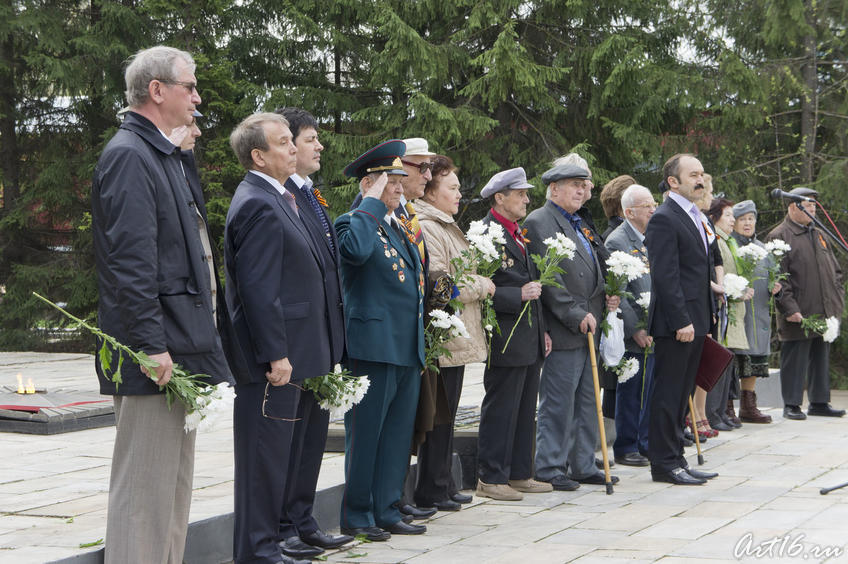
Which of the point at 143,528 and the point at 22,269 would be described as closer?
the point at 143,528

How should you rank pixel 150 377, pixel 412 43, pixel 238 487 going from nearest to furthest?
pixel 150 377, pixel 238 487, pixel 412 43

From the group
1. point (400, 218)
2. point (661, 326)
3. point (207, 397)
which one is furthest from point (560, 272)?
point (207, 397)

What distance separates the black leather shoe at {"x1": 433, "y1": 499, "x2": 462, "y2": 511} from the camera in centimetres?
631

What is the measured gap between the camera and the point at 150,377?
3.74 m

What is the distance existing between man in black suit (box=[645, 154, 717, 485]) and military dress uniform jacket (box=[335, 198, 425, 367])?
6.95ft

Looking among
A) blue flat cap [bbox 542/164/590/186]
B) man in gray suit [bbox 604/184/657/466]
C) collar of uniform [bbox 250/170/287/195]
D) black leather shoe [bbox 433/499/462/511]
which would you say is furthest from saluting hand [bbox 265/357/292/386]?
man in gray suit [bbox 604/184/657/466]

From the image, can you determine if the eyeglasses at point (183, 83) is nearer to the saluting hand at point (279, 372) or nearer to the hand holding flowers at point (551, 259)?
the saluting hand at point (279, 372)

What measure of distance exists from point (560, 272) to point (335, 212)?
964 cm

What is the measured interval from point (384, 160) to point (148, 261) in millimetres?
2099

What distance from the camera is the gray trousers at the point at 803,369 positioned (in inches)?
424

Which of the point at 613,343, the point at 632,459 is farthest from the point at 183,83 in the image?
the point at 632,459

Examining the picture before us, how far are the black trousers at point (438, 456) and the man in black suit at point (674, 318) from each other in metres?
1.59

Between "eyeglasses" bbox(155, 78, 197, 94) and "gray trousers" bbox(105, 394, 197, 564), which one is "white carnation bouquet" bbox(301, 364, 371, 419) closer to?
"gray trousers" bbox(105, 394, 197, 564)

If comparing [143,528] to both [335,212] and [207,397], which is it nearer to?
[207,397]
